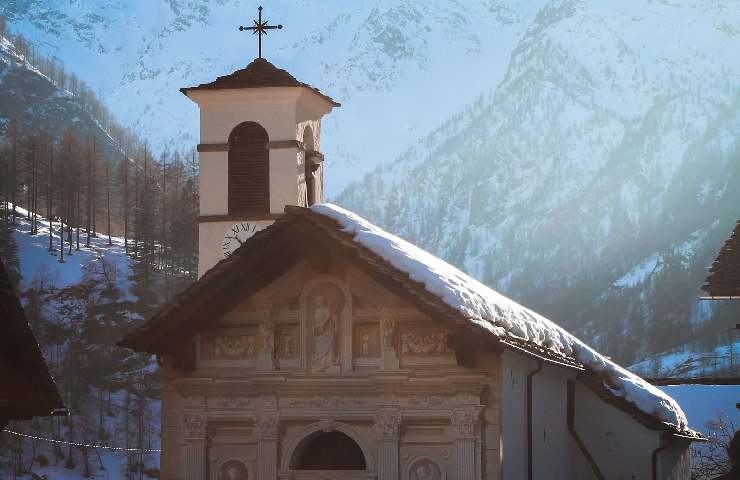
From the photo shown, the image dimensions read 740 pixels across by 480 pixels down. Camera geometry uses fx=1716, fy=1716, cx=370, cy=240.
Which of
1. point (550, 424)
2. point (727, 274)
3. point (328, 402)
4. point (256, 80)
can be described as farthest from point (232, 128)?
point (328, 402)

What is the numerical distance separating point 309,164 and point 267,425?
55.5 feet

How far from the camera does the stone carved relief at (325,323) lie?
21266mm

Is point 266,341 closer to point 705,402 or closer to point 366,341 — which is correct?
point 366,341

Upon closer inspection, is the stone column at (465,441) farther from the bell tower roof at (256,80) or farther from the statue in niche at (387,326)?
the bell tower roof at (256,80)

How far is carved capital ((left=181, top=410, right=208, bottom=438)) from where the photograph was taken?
2181 centimetres

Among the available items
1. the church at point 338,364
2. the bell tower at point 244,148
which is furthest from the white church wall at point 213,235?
the church at point 338,364

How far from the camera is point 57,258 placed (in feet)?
550

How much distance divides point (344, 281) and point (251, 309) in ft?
4.23

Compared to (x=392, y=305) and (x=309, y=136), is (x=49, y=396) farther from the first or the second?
(x=309, y=136)

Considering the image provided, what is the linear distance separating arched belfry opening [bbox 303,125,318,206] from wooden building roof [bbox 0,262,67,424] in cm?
1889

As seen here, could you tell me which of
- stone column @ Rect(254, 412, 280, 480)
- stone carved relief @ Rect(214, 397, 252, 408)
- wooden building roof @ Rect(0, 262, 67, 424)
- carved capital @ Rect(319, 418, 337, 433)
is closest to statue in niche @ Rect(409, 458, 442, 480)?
carved capital @ Rect(319, 418, 337, 433)

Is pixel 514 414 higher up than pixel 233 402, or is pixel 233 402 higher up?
pixel 233 402

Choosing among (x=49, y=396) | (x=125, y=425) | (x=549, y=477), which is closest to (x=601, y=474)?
(x=549, y=477)

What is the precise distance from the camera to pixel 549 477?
24844 mm
